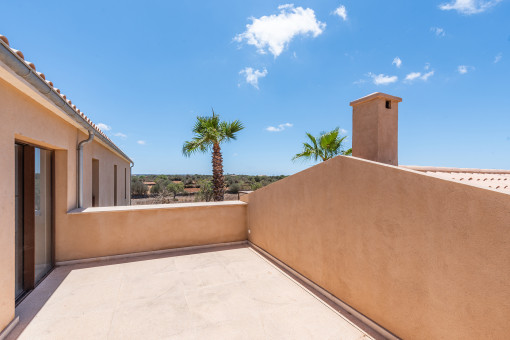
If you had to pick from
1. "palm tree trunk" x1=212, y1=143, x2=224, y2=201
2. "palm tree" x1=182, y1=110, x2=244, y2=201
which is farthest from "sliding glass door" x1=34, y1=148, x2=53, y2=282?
"palm tree trunk" x1=212, y1=143, x2=224, y2=201

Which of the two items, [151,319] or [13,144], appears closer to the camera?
[13,144]

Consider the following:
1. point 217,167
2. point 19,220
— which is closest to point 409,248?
point 19,220

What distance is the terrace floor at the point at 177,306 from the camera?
3.00m

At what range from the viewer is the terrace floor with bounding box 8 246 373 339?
300 centimetres

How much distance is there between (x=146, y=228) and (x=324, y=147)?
719 cm

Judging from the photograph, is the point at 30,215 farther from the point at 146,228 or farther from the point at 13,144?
the point at 146,228

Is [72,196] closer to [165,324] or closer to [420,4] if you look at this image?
[165,324]

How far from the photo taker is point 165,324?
318cm

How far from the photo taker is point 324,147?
354 inches

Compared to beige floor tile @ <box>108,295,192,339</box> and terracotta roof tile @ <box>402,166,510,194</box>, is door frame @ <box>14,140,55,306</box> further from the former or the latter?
terracotta roof tile @ <box>402,166,510,194</box>

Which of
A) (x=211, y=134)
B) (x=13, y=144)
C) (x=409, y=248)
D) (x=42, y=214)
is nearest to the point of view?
(x=409, y=248)

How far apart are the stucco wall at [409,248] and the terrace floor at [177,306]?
0.65 metres

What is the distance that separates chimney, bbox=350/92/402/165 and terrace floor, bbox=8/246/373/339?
2880mm

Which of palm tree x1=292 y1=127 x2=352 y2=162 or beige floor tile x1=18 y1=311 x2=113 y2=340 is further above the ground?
palm tree x1=292 y1=127 x2=352 y2=162
